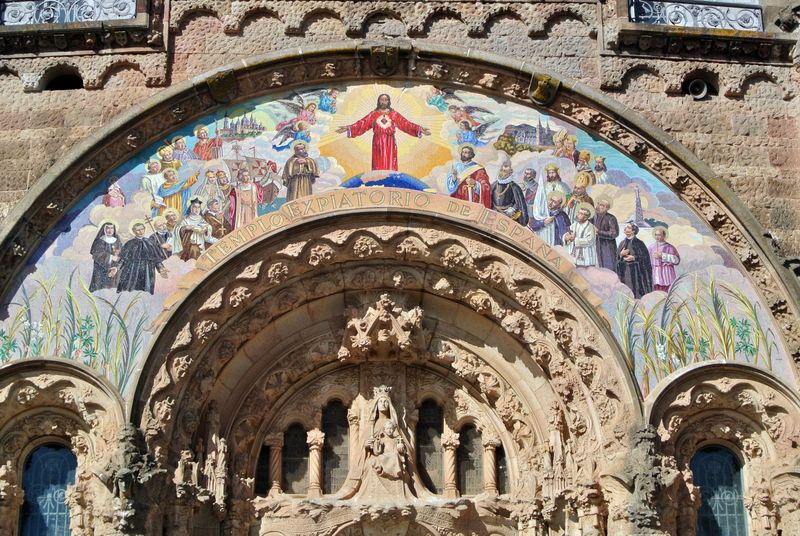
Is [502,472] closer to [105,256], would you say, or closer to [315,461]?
[315,461]

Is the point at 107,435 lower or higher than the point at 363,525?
higher

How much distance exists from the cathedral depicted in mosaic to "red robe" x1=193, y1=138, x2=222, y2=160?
0.04 meters

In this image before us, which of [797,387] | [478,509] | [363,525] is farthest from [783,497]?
[363,525]

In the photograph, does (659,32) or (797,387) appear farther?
(659,32)

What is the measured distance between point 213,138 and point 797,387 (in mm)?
6746

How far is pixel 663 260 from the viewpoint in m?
14.5

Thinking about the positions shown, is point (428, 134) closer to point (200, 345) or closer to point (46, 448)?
point (200, 345)

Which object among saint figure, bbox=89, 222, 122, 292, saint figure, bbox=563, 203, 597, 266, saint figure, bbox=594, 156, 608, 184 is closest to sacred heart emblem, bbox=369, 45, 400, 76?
saint figure, bbox=594, 156, 608, 184

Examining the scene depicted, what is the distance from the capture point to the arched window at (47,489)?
45.9 ft

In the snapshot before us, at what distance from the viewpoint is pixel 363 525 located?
14.5 metres

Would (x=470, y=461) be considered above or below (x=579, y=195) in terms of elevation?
below

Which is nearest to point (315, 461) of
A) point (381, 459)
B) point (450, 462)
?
point (381, 459)

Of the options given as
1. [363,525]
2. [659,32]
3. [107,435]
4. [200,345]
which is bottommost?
[363,525]

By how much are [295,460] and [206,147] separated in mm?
3579
